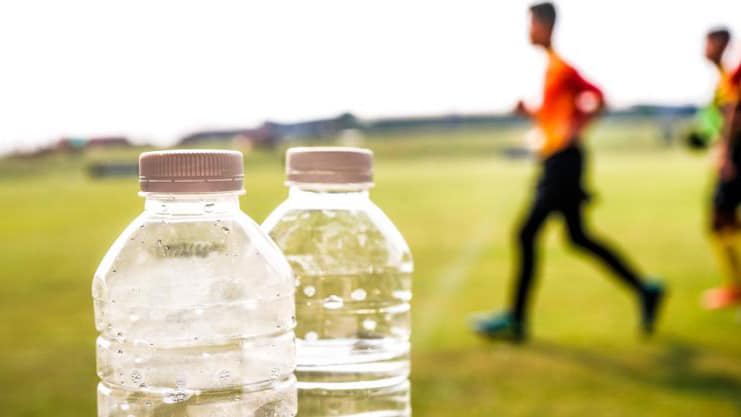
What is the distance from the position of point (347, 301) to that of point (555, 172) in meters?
3.04

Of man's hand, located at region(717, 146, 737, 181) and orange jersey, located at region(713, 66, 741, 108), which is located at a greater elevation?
orange jersey, located at region(713, 66, 741, 108)

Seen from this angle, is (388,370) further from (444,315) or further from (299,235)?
(444,315)

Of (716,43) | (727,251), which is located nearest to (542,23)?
(716,43)

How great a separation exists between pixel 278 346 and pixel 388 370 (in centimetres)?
64

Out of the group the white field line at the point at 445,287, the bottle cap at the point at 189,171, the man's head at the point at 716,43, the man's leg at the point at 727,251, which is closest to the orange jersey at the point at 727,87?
the man's head at the point at 716,43

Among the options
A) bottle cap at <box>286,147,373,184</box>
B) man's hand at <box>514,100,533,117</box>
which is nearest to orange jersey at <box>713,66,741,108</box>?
man's hand at <box>514,100,533,117</box>

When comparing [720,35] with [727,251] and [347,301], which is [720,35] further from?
[347,301]

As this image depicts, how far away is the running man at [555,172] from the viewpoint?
5.19m

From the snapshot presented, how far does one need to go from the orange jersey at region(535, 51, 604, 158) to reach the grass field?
3.92ft

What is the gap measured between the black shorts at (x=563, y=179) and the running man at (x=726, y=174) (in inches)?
44.9

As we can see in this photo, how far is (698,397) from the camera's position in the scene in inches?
172

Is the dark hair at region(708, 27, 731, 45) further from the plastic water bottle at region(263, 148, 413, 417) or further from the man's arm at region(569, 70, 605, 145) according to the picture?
the plastic water bottle at region(263, 148, 413, 417)

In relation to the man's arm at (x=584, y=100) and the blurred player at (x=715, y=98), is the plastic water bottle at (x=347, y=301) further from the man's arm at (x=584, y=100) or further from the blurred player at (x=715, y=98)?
the blurred player at (x=715, y=98)

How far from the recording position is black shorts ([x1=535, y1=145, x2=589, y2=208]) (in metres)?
5.28
